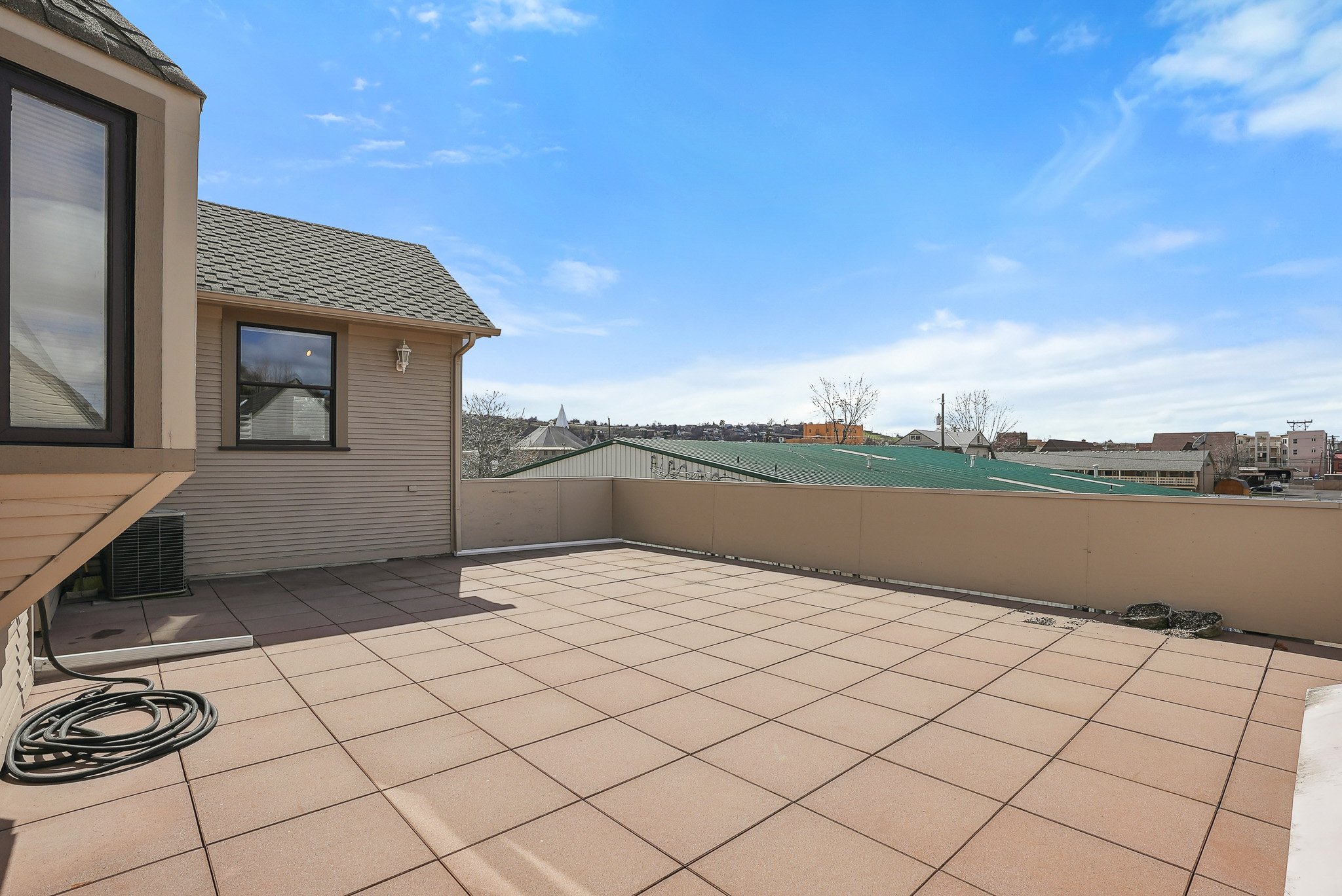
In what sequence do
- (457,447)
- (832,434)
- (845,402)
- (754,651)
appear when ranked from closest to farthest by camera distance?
1. (754,651)
2. (457,447)
3. (845,402)
4. (832,434)

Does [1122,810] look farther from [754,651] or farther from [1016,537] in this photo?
[1016,537]

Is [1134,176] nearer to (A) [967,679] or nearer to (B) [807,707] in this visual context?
(A) [967,679]

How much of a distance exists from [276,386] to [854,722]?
6.65 meters

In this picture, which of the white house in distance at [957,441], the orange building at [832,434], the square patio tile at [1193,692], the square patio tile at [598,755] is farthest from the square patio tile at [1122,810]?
the white house in distance at [957,441]

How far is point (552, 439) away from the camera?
42.4m

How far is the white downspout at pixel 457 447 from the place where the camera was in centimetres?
774

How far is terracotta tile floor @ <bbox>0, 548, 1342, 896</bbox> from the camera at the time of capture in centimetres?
188

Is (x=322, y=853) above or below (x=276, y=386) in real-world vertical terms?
below

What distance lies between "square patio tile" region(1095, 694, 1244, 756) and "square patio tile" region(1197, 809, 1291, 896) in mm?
684

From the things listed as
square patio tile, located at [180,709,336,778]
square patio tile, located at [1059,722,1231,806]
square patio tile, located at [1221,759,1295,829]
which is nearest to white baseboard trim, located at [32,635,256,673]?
square patio tile, located at [180,709,336,778]

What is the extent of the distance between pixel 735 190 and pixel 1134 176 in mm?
6600

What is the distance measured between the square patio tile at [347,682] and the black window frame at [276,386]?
154 inches

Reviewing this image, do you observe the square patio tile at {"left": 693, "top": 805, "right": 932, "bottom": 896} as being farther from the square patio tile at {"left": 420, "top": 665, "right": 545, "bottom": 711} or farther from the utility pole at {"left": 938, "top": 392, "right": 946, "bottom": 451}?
the utility pole at {"left": 938, "top": 392, "right": 946, "bottom": 451}

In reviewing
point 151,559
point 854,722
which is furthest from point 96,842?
point 151,559
